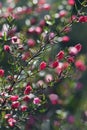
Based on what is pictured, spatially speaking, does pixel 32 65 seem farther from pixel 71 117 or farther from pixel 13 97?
pixel 71 117

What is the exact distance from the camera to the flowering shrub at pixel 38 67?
3785 mm

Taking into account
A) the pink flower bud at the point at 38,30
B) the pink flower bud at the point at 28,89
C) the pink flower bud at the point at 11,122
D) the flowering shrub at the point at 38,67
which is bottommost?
the pink flower bud at the point at 11,122

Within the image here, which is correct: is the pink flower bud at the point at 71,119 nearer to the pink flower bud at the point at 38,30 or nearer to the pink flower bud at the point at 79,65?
the pink flower bud at the point at 79,65

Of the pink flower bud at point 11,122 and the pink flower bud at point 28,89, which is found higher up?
the pink flower bud at point 28,89

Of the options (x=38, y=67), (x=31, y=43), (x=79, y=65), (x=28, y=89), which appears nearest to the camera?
(x=28, y=89)

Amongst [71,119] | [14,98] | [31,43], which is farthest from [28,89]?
[71,119]

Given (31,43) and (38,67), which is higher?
(31,43)

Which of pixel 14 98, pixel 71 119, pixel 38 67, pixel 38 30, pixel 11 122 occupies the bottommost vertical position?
pixel 11 122

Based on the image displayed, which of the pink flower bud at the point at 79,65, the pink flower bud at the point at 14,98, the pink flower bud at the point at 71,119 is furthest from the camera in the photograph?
the pink flower bud at the point at 79,65

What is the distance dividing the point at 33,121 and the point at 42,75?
67 cm

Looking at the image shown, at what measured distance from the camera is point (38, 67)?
4137 millimetres

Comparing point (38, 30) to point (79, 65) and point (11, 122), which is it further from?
Answer: point (11, 122)

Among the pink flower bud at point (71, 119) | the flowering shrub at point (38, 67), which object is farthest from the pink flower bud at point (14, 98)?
the pink flower bud at point (71, 119)

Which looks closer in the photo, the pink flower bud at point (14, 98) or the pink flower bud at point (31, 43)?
the pink flower bud at point (14, 98)
